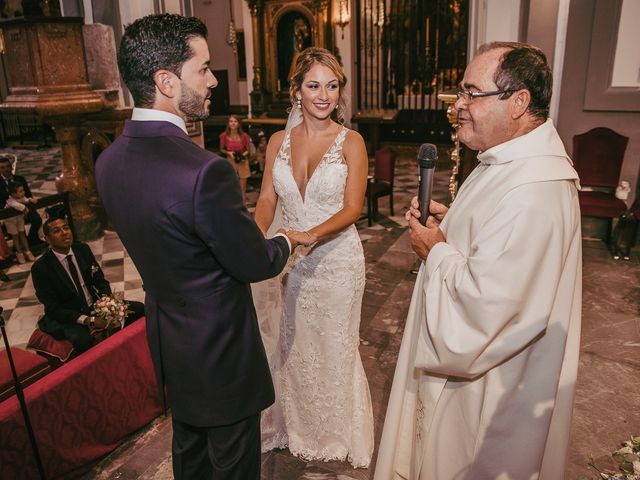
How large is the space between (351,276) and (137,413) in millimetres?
1526

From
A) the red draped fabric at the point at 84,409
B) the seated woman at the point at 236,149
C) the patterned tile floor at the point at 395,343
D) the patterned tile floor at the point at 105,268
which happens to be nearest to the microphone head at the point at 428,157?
the patterned tile floor at the point at 395,343

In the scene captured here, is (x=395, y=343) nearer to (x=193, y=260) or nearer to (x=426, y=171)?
(x=426, y=171)

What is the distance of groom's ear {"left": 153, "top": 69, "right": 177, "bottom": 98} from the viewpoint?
62.8 inches

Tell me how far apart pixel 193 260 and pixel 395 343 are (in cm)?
267

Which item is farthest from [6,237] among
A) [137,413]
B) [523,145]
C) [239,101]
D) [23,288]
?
[239,101]

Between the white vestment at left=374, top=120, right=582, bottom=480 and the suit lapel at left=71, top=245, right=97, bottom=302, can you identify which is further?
the suit lapel at left=71, top=245, right=97, bottom=302

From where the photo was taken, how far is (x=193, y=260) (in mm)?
1632

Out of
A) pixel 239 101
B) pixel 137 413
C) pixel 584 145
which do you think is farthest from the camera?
pixel 239 101

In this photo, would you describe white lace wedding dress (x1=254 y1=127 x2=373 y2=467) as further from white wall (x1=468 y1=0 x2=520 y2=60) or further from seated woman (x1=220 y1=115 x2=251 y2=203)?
seated woman (x1=220 y1=115 x2=251 y2=203)

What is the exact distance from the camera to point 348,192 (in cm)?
263

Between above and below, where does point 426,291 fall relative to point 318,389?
above

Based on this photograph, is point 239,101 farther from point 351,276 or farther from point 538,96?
point 538,96

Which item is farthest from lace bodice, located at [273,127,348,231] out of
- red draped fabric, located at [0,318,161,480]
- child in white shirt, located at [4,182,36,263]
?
child in white shirt, located at [4,182,36,263]

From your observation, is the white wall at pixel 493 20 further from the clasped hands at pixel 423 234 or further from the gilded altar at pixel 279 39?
the gilded altar at pixel 279 39
